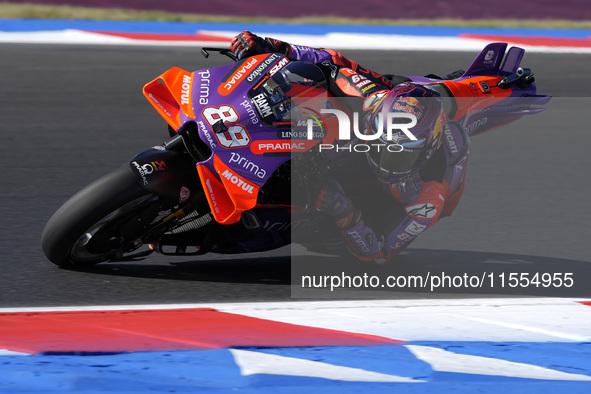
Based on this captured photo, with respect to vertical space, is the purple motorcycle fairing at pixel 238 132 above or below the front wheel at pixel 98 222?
above

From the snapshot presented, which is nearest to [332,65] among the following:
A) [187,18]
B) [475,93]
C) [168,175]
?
[475,93]

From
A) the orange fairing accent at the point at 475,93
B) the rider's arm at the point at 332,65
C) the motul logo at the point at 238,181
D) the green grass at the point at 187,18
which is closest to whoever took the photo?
the motul logo at the point at 238,181

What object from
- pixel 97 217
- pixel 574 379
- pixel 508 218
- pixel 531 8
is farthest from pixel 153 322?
pixel 531 8

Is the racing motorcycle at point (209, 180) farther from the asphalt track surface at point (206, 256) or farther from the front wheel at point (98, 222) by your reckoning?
the asphalt track surface at point (206, 256)

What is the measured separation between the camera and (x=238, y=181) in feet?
13.5

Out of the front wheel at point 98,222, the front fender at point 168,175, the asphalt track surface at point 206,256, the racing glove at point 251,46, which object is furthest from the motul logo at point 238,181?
the racing glove at point 251,46

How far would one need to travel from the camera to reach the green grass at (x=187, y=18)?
2030 cm

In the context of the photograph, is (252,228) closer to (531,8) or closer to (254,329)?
(254,329)

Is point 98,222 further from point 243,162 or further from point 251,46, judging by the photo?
point 251,46

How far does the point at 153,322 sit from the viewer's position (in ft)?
12.6

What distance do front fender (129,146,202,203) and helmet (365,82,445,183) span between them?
78 centimetres

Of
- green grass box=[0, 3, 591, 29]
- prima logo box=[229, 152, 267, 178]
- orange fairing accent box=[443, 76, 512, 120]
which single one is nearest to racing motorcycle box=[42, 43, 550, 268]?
prima logo box=[229, 152, 267, 178]

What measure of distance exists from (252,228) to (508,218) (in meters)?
2.15

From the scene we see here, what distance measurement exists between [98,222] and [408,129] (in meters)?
1.37
